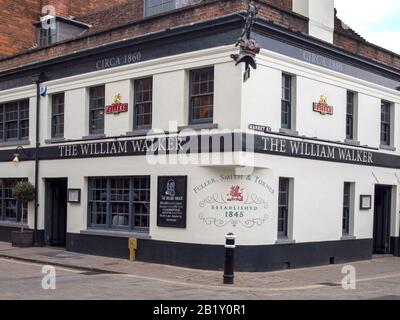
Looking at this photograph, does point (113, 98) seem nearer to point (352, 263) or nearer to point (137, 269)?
point (137, 269)

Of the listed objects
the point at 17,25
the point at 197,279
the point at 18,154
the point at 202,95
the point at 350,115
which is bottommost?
the point at 197,279

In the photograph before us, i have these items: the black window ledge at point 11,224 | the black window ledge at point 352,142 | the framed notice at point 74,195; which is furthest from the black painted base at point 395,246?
the black window ledge at point 11,224

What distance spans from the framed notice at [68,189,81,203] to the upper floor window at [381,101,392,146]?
34.5 ft

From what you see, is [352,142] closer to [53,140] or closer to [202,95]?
[202,95]

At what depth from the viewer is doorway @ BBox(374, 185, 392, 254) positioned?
21.9m

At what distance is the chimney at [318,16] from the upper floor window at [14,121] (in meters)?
10.6

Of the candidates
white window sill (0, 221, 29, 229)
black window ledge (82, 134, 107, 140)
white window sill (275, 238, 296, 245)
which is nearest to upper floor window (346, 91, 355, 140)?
white window sill (275, 238, 296, 245)

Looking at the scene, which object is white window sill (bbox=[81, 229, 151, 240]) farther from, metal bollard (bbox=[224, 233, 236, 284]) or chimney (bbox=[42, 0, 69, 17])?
chimney (bbox=[42, 0, 69, 17])

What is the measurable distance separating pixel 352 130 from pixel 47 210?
10.7m

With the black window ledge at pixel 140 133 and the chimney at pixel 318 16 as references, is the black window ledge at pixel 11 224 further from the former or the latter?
the chimney at pixel 318 16

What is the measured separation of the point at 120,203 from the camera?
19.0 m

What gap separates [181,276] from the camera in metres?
15.1

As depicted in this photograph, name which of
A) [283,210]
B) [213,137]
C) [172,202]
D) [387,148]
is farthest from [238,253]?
[387,148]

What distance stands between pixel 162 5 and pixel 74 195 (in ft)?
22.0
